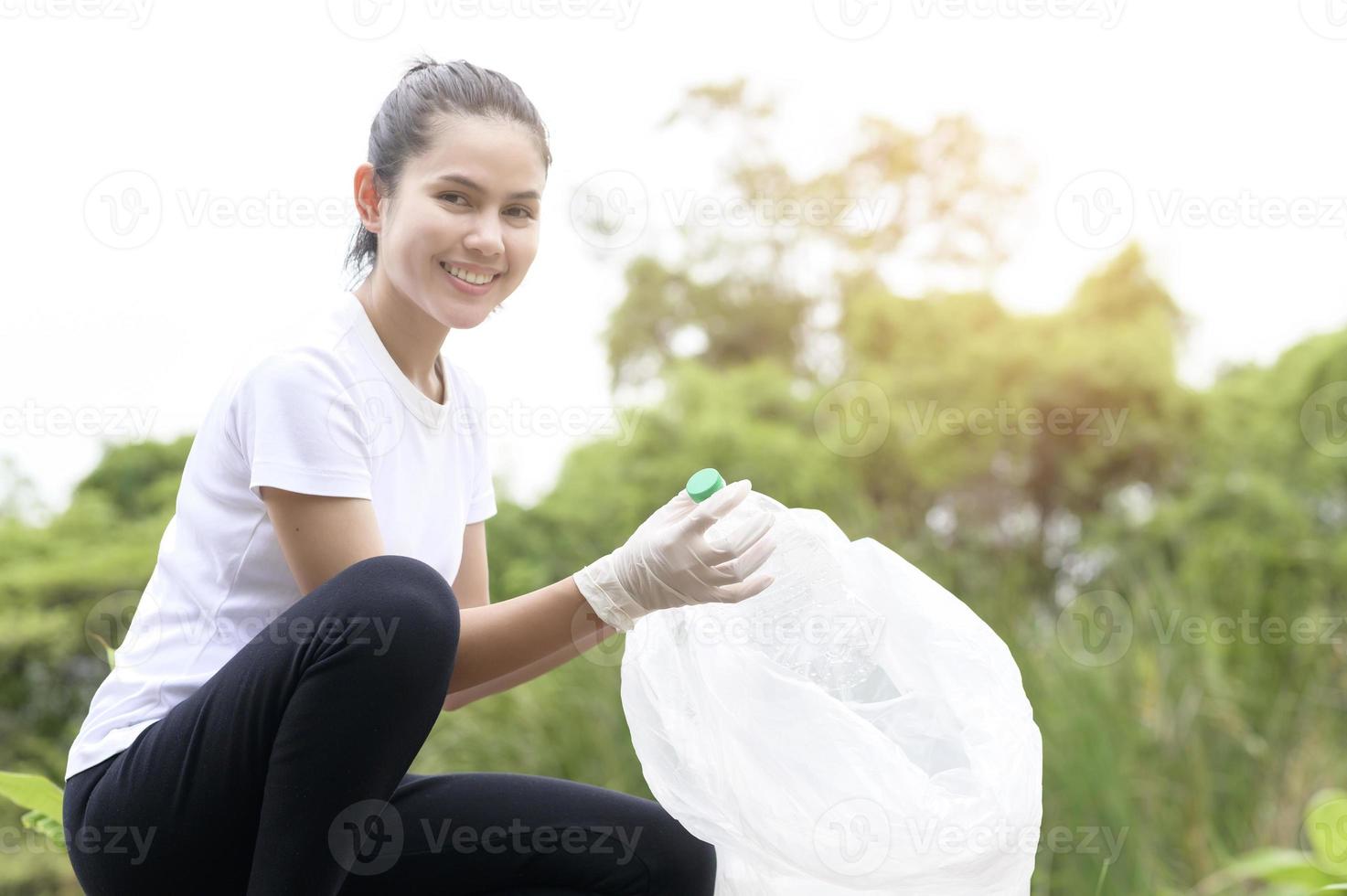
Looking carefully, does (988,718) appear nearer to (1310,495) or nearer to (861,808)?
(861,808)

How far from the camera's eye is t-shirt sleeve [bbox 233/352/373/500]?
1245 mm

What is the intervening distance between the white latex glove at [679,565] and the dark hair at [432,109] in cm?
51

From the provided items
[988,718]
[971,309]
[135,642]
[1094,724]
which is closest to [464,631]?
[135,642]

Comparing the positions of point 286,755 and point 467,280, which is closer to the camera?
point 286,755

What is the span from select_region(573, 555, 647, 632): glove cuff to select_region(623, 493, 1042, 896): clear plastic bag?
0.14m

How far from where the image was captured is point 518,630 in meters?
1.28

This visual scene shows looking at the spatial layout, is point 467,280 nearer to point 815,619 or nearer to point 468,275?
point 468,275

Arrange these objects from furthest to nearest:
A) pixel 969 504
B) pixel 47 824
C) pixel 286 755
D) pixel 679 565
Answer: pixel 969 504 → pixel 47 824 → pixel 679 565 → pixel 286 755

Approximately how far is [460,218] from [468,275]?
70 mm

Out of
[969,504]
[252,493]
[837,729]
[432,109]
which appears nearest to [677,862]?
[837,729]

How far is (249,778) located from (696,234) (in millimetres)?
5261

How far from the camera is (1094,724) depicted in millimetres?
2670

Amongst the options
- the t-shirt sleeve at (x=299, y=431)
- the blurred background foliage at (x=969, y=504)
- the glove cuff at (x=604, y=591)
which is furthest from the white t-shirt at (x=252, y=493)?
the blurred background foliage at (x=969, y=504)

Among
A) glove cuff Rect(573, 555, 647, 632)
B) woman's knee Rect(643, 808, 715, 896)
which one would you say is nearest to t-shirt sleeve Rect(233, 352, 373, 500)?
glove cuff Rect(573, 555, 647, 632)
